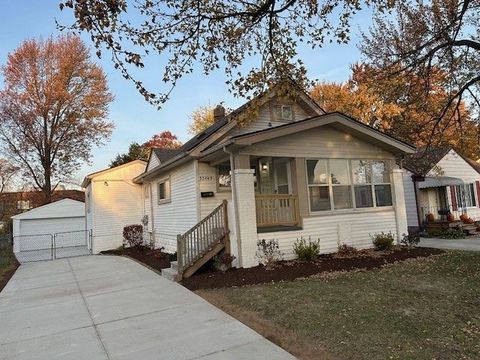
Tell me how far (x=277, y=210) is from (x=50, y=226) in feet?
63.0

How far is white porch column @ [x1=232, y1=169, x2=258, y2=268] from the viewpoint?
29.5 feet

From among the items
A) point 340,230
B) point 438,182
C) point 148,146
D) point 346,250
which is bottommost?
point 346,250

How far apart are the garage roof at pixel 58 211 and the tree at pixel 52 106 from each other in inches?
204

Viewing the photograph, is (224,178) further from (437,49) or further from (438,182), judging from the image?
(438,182)

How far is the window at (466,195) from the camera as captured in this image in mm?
19047

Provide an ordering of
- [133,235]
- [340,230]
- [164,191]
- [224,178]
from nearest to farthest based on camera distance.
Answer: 1. [340,230]
2. [224,178]
3. [164,191]
4. [133,235]

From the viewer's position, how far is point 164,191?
558 inches

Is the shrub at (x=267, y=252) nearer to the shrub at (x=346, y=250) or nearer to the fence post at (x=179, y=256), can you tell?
the fence post at (x=179, y=256)

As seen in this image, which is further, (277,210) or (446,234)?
(446,234)

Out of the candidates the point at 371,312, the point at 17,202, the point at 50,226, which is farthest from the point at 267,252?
the point at 17,202

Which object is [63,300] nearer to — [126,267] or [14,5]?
[126,267]

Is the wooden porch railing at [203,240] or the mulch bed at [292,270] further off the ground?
the wooden porch railing at [203,240]

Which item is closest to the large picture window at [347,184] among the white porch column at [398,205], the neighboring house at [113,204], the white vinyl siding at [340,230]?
the white porch column at [398,205]

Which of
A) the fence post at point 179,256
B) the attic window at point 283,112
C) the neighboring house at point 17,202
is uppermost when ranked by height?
the attic window at point 283,112
